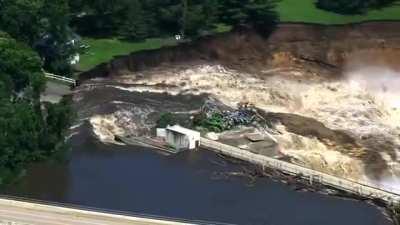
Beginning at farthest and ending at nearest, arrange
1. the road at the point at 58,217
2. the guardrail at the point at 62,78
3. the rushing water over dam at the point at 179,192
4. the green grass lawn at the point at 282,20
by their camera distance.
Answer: the green grass lawn at the point at 282,20 → the guardrail at the point at 62,78 → the rushing water over dam at the point at 179,192 → the road at the point at 58,217

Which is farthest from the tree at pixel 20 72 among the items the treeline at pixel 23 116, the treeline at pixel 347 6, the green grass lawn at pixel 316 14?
the treeline at pixel 347 6

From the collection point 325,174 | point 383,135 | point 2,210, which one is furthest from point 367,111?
point 2,210

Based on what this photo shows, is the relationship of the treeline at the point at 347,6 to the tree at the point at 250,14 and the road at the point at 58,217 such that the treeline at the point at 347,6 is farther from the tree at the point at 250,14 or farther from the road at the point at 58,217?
the road at the point at 58,217

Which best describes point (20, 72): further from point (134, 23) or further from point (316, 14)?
point (316, 14)

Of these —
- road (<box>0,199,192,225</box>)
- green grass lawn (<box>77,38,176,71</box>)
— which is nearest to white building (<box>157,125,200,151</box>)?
green grass lawn (<box>77,38,176,71</box>)

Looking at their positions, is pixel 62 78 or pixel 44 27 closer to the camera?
pixel 44 27

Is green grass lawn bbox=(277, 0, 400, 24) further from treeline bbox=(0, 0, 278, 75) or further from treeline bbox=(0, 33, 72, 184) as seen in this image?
treeline bbox=(0, 33, 72, 184)

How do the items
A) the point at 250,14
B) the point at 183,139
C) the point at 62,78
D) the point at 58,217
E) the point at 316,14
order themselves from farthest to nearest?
the point at 316,14, the point at 250,14, the point at 62,78, the point at 183,139, the point at 58,217

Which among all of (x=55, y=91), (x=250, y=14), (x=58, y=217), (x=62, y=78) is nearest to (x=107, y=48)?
(x=62, y=78)
